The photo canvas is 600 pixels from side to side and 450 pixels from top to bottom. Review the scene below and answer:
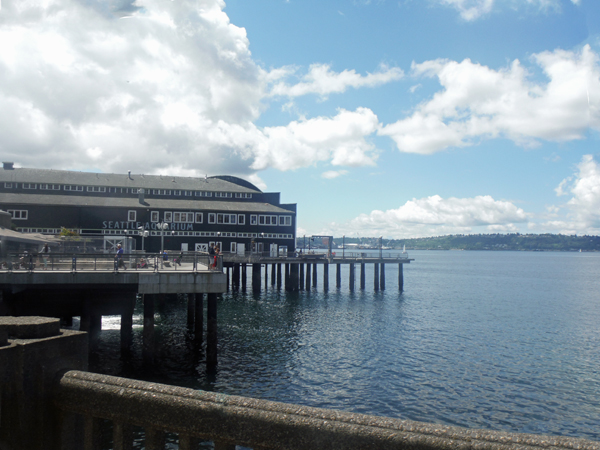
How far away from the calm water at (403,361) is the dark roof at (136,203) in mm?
20068

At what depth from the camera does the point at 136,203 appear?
59.3 m

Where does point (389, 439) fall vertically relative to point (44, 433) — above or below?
above

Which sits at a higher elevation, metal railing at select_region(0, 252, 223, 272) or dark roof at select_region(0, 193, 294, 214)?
dark roof at select_region(0, 193, 294, 214)

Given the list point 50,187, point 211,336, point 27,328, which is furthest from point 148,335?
point 50,187

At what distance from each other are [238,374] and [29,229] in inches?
1753

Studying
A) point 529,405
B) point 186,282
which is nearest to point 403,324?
point 529,405

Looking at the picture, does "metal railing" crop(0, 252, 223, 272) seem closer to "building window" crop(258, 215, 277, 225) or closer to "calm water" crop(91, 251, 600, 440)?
"calm water" crop(91, 251, 600, 440)

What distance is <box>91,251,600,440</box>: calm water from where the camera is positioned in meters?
18.2

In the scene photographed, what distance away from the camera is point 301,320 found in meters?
36.6

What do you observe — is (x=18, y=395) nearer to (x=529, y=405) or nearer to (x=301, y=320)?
(x=529, y=405)

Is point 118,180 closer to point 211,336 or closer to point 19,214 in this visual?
point 19,214

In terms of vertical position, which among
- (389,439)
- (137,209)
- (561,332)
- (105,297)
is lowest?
(561,332)

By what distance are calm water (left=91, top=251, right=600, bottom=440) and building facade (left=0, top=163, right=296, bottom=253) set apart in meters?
17.5

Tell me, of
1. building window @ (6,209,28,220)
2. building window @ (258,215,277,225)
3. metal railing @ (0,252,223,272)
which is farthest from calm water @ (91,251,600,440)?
building window @ (6,209,28,220)
